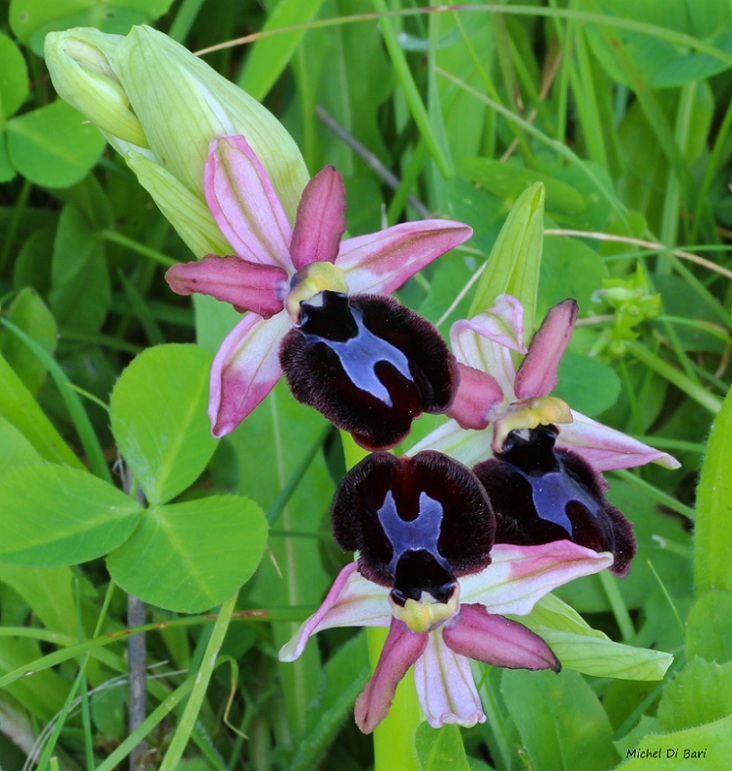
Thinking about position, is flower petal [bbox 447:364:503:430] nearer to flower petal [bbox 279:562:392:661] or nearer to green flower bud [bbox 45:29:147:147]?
flower petal [bbox 279:562:392:661]

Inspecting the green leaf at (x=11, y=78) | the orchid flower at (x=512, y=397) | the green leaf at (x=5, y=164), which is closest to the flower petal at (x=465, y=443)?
the orchid flower at (x=512, y=397)

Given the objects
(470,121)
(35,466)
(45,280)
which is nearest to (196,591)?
(35,466)

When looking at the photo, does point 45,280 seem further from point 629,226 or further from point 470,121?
point 629,226

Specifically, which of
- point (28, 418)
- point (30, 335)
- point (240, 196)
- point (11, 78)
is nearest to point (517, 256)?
point (240, 196)

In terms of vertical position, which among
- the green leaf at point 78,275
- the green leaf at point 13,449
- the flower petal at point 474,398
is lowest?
the green leaf at point 78,275

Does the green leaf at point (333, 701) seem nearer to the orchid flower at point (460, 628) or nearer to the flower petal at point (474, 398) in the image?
the orchid flower at point (460, 628)

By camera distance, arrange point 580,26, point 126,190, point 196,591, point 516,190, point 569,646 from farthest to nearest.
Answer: point 126,190 → point 580,26 → point 516,190 → point 196,591 → point 569,646

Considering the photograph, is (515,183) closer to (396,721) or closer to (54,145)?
(54,145)
